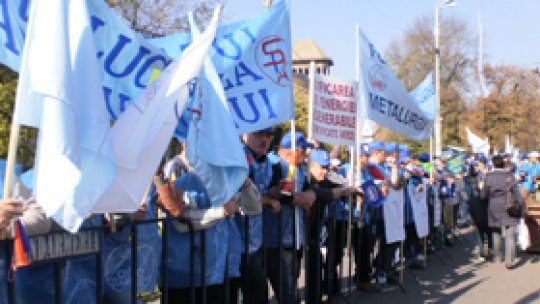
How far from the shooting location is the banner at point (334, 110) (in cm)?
663

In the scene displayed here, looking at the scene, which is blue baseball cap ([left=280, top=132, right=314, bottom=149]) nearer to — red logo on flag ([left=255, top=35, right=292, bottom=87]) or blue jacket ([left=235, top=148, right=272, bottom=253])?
blue jacket ([left=235, top=148, right=272, bottom=253])

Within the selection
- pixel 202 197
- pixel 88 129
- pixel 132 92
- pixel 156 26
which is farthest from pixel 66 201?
pixel 156 26

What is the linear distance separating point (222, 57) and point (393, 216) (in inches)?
188

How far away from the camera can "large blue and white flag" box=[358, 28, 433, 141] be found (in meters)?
7.89

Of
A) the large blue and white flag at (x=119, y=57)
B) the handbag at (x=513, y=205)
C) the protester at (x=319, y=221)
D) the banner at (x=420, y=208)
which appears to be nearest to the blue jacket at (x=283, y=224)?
the protester at (x=319, y=221)

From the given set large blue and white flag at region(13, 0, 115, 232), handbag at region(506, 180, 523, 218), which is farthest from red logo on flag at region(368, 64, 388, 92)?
large blue and white flag at region(13, 0, 115, 232)

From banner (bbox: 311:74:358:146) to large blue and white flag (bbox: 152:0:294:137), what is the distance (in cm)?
107

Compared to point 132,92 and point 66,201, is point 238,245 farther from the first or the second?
point 66,201

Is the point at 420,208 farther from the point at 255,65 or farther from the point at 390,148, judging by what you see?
the point at 255,65

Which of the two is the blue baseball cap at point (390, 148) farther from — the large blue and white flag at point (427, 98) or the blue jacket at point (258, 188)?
the blue jacket at point (258, 188)

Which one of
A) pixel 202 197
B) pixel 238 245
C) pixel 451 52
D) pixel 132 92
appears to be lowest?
pixel 238 245

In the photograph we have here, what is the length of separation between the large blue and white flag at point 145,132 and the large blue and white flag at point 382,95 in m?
4.31

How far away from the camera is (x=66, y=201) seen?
114 inches

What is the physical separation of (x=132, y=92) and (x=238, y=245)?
1.52m
